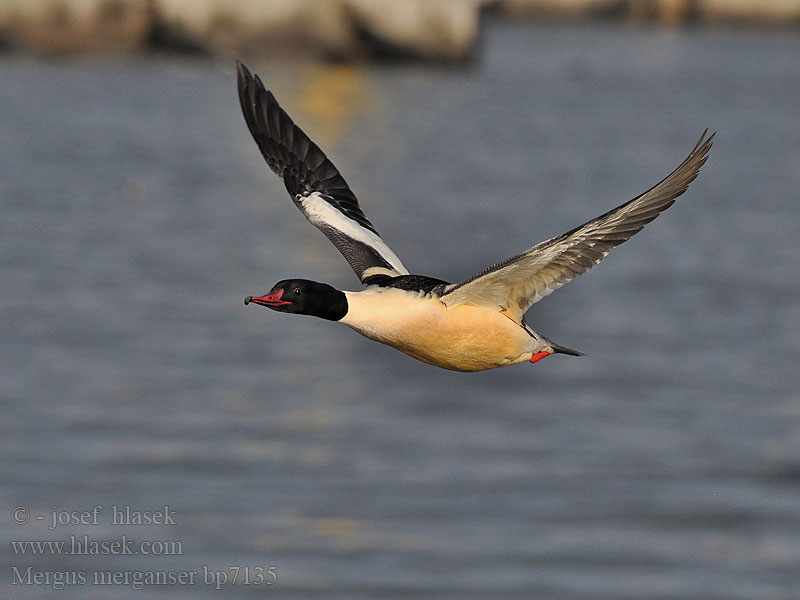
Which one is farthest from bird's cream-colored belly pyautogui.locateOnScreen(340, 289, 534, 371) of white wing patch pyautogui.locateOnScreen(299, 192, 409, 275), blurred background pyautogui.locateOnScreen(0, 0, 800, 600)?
blurred background pyautogui.locateOnScreen(0, 0, 800, 600)

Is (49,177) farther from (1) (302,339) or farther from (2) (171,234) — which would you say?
(1) (302,339)

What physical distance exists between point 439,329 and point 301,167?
3.60 m

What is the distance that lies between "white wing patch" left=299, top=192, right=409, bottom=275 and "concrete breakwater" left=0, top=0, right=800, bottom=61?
5402cm

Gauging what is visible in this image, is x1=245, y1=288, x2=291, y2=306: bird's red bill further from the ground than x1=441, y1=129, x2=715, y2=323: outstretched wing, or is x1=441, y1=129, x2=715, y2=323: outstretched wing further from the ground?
x1=441, y1=129, x2=715, y2=323: outstretched wing

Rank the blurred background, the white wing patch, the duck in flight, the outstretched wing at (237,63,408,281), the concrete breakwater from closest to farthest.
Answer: the duck in flight, the white wing patch, the outstretched wing at (237,63,408,281), the blurred background, the concrete breakwater

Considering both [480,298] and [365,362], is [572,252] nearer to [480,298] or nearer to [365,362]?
[480,298]

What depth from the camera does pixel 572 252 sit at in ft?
36.9

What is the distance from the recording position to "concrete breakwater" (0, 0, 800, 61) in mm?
70000

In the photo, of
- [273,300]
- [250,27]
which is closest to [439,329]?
[273,300]

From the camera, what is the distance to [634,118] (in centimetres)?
8519

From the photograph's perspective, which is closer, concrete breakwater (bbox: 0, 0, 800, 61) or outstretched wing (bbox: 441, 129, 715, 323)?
outstretched wing (bbox: 441, 129, 715, 323)

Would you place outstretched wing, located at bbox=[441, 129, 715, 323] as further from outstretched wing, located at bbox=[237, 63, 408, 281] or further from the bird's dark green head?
outstretched wing, located at bbox=[237, 63, 408, 281]

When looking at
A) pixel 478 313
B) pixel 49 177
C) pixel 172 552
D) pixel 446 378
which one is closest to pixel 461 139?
pixel 49 177

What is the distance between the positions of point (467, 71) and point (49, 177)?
31.6m
